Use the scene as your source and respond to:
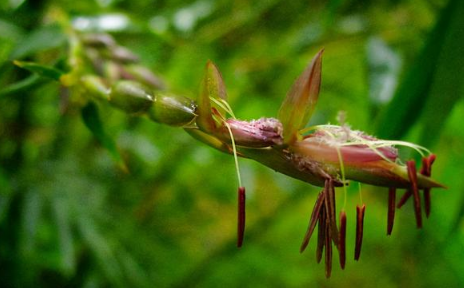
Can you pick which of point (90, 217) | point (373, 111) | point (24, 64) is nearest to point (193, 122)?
point (24, 64)

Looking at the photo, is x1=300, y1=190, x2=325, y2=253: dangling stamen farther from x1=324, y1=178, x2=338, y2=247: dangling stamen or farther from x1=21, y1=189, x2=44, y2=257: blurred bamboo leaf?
x1=21, y1=189, x2=44, y2=257: blurred bamboo leaf

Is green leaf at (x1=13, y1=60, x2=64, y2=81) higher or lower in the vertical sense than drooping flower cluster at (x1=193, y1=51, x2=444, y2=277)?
higher

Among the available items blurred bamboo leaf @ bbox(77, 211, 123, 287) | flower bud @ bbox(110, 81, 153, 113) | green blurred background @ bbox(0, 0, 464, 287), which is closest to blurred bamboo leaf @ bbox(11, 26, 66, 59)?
green blurred background @ bbox(0, 0, 464, 287)

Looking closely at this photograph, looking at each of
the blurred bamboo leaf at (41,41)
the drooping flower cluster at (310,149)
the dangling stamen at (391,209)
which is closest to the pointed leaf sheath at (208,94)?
the drooping flower cluster at (310,149)

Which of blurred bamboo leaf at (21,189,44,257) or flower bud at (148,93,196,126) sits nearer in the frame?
flower bud at (148,93,196,126)

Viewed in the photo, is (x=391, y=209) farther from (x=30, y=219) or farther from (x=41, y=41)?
(x=30, y=219)

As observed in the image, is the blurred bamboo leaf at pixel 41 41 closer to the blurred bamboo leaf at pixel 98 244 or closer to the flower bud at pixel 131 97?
the flower bud at pixel 131 97

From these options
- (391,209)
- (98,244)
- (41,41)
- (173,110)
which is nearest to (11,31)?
(41,41)
